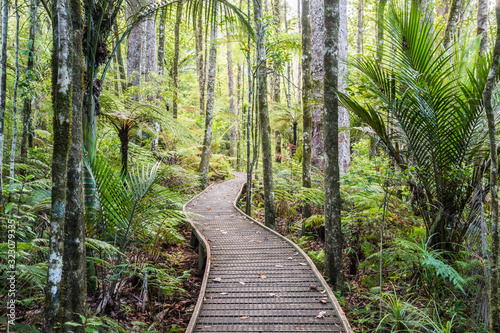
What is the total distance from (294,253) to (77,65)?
13.6 feet

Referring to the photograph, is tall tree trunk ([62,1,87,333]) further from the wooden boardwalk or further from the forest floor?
the wooden boardwalk

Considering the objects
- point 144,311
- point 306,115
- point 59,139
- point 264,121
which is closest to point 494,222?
point 59,139

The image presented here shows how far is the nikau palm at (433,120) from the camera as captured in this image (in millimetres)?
3680

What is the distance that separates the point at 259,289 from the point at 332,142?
2259 mm

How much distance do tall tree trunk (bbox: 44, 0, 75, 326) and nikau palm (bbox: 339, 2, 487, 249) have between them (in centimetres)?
318

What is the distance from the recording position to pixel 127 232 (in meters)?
3.33

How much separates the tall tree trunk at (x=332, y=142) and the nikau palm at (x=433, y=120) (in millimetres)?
305

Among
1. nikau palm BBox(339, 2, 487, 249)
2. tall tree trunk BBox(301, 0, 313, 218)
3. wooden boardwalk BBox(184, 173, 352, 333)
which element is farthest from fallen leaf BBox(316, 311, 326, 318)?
tall tree trunk BBox(301, 0, 313, 218)

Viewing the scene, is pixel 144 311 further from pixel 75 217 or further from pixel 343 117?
pixel 343 117

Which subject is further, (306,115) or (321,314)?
(306,115)

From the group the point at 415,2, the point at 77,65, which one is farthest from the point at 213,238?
the point at 415,2

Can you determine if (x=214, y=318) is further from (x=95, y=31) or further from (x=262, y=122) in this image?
(x=262, y=122)

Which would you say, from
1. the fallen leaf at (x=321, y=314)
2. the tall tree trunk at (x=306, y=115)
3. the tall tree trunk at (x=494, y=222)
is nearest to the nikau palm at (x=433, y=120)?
the tall tree trunk at (x=494, y=222)

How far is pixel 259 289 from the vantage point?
3896mm
